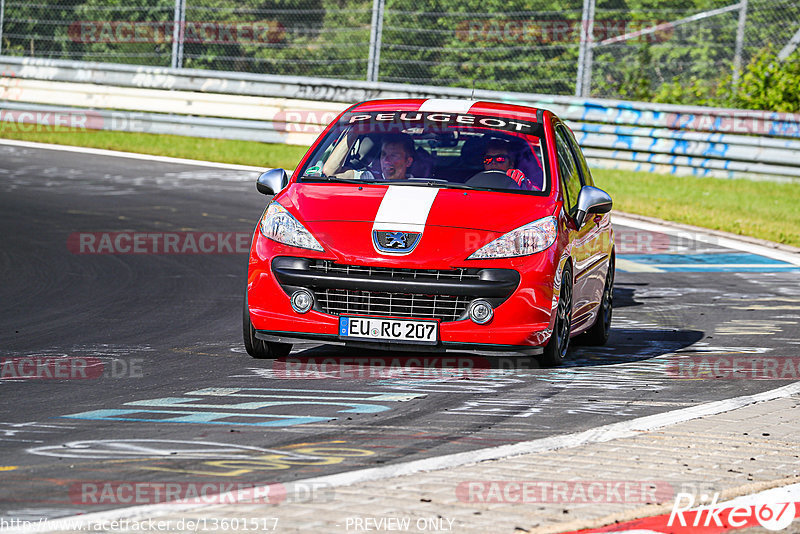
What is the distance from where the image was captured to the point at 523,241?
7.70 meters

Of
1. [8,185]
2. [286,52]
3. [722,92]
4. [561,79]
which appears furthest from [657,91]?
[8,185]

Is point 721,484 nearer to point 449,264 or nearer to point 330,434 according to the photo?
point 330,434

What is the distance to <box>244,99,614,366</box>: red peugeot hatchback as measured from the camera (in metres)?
7.51

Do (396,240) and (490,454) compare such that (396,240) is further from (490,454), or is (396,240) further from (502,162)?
(490,454)

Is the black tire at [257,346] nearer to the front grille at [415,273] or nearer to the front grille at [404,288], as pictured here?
the front grille at [404,288]

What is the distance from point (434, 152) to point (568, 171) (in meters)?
0.96

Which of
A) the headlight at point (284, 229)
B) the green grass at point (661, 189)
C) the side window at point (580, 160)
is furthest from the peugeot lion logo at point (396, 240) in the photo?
the green grass at point (661, 189)

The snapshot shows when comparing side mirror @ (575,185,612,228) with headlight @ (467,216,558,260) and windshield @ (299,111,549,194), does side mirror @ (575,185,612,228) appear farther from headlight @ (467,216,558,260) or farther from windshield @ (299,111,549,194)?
headlight @ (467,216,558,260)

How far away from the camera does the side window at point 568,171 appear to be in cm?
848

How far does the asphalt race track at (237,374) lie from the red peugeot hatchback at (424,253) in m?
0.27

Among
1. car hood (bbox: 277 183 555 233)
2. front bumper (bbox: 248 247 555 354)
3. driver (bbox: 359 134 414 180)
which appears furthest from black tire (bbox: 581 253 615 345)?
driver (bbox: 359 134 414 180)

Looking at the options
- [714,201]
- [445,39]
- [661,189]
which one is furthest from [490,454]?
[445,39]

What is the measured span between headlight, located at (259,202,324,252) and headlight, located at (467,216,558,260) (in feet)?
3.16

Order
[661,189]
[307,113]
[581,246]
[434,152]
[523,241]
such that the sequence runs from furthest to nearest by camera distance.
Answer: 1. [307,113]
2. [661,189]
3. [434,152]
4. [581,246]
5. [523,241]
